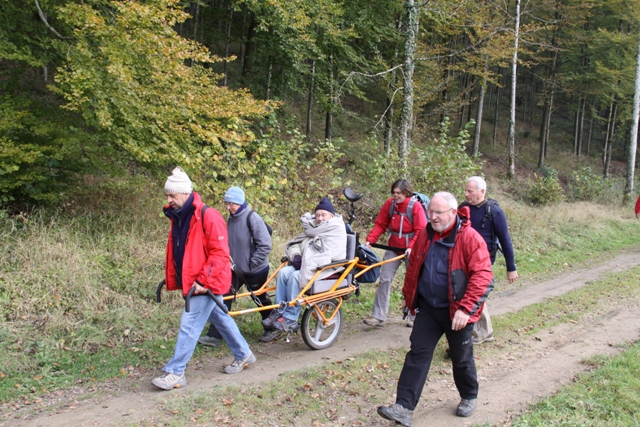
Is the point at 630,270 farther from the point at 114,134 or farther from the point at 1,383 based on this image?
the point at 1,383

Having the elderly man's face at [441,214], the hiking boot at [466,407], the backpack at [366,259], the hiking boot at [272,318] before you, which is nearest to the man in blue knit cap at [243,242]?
the hiking boot at [272,318]

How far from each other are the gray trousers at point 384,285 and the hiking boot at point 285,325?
1626 millimetres

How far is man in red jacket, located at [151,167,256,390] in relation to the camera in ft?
15.7

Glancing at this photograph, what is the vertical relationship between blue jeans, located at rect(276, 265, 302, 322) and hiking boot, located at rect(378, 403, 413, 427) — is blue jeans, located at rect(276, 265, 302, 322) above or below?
above

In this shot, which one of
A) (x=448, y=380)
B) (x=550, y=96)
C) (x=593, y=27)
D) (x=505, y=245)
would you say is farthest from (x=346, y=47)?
(x=593, y=27)

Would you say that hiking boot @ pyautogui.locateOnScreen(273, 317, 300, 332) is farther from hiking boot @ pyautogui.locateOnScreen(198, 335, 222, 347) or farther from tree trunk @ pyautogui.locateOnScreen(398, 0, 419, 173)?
tree trunk @ pyautogui.locateOnScreen(398, 0, 419, 173)

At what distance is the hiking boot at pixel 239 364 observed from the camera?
17.4 feet

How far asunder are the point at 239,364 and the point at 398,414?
194cm

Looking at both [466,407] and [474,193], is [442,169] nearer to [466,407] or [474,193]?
[474,193]

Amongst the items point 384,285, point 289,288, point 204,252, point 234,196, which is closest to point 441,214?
point 204,252

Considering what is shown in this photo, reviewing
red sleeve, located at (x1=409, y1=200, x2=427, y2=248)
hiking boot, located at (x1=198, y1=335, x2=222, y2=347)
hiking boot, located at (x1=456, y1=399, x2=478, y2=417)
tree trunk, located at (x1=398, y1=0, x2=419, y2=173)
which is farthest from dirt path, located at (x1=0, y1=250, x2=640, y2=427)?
tree trunk, located at (x1=398, y1=0, x2=419, y2=173)

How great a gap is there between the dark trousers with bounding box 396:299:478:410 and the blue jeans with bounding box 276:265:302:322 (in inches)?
73.6

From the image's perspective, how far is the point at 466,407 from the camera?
448cm

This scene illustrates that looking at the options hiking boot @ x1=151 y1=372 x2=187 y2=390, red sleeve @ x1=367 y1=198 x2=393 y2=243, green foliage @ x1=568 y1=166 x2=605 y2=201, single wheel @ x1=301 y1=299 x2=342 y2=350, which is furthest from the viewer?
green foliage @ x1=568 y1=166 x2=605 y2=201
